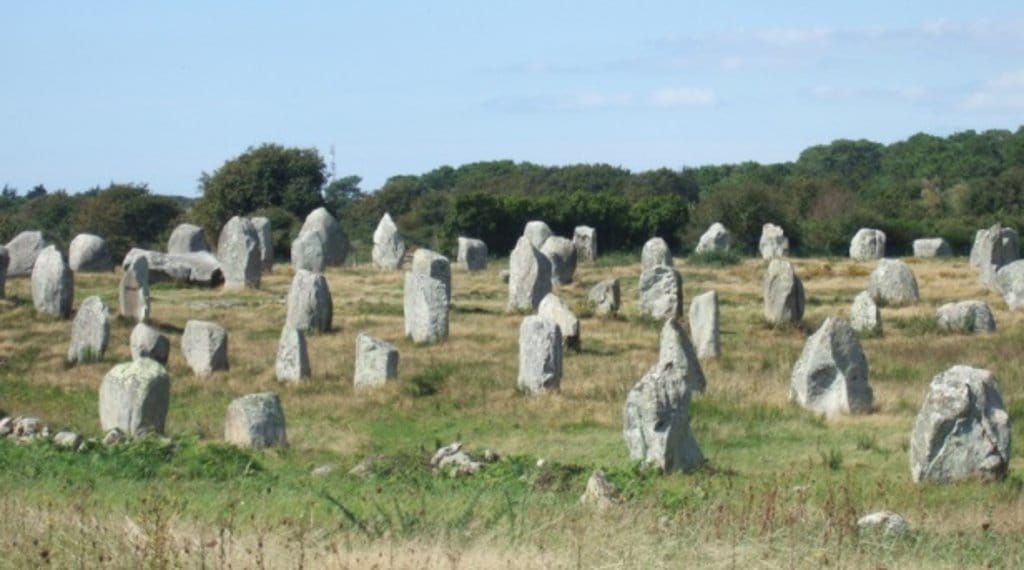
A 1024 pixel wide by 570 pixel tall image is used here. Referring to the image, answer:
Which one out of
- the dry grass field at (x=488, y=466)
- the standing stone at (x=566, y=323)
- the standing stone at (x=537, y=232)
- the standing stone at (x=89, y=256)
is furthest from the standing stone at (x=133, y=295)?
the standing stone at (x=537, y=232)

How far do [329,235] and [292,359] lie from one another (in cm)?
2549

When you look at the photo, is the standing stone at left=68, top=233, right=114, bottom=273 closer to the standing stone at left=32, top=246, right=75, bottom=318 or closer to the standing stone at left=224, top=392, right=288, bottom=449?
the standing stone at left=32, top=246, right=75, bottom=318

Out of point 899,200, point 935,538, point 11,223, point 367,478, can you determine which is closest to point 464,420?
point 367,478

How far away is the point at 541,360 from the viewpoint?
982 inches

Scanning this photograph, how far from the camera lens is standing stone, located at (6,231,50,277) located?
4472 cm

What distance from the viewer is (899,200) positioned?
79312 mm

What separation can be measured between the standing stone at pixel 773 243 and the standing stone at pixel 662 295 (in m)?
24.6

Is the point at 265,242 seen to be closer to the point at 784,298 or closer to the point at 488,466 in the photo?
the point at 784,298

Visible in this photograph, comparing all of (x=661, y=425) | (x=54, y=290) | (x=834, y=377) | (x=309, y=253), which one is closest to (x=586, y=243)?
(x=309, y=253)

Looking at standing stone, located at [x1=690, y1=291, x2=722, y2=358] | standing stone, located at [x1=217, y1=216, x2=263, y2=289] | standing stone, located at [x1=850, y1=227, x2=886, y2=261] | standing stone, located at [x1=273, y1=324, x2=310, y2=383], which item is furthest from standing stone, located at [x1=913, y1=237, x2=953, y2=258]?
Result: standing stone, located at [x1=273, y1=324, x2=310, y2=383]

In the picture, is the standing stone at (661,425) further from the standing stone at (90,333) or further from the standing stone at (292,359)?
the standing stone at (90,333)

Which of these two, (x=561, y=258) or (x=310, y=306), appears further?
(x=561, y=258)

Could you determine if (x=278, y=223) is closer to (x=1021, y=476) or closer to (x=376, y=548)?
(x=1021, y=476)

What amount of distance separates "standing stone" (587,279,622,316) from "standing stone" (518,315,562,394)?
985 cm
